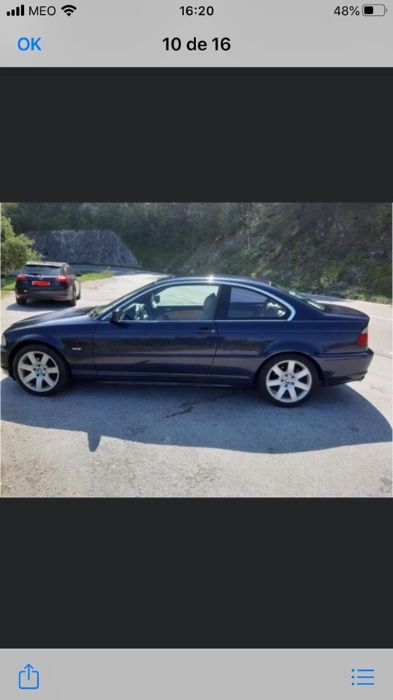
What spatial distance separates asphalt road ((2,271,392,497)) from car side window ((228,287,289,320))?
3.19 ft

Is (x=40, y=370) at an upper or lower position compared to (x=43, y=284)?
lower

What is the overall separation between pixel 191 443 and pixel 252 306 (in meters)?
1.85

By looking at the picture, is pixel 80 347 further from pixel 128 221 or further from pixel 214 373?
pixel 128 221

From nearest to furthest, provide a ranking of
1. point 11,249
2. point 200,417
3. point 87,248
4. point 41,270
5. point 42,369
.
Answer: point 200,417, point 42,369, point 41,270, point 11,249, point 87,248

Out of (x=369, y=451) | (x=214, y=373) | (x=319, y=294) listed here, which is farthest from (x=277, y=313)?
(x=319, y=294)

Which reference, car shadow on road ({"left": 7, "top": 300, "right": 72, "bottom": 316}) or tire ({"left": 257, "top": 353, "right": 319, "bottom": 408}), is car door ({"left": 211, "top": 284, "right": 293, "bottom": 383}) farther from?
car shadow on road ({"left": 7, "top": 300, "right": 72, "bottom": 316})

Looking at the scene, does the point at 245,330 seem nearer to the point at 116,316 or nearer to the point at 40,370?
the point at 116,316

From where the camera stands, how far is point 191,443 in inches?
134

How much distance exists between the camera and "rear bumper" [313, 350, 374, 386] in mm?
4191

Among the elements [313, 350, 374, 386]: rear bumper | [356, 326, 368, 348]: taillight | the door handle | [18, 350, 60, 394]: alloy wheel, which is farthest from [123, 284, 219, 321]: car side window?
[356, 326, 368, 348]: taillight

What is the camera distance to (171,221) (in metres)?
47.1
